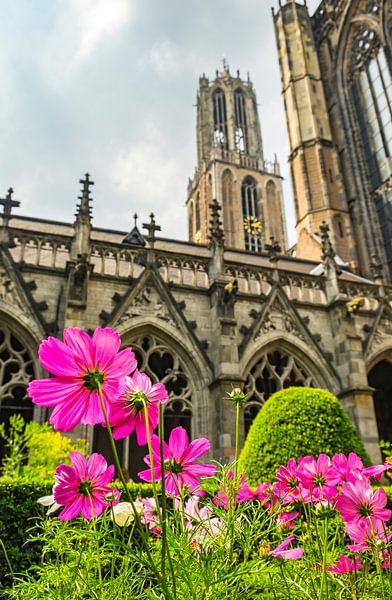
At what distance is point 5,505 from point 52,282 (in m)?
7.91

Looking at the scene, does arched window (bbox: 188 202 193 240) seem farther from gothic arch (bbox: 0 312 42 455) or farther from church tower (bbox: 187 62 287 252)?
gothic arch (bbox: 0 312 42 455)

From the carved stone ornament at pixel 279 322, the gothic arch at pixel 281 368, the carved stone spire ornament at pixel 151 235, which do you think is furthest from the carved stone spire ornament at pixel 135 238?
the gothic arch at pixel 281 368

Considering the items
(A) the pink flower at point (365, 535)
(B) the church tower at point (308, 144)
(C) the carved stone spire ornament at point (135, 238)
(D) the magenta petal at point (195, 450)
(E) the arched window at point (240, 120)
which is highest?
(E) the arched window at point (240, 120)

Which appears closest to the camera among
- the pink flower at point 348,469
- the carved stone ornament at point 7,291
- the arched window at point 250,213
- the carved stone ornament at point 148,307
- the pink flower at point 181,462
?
the pink flower at point 181,462

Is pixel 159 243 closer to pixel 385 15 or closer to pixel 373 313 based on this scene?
pixel 373 313

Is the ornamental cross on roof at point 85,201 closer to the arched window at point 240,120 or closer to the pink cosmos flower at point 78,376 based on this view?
the pink cosmos flower at point 78,376

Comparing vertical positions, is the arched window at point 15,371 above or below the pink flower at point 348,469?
above

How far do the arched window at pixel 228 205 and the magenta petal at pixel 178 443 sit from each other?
4317 cm

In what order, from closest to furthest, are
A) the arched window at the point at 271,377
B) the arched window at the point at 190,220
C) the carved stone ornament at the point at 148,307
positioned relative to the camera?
1. the carved stone ornament at the point at 148,307
2. the arched window at the point at 271,377
3. the arched window at the point at 190,220

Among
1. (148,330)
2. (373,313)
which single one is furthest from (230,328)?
(373,313)

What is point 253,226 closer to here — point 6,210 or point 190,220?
point 190,220

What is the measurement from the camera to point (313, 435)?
19.2ft

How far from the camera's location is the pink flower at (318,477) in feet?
5.82

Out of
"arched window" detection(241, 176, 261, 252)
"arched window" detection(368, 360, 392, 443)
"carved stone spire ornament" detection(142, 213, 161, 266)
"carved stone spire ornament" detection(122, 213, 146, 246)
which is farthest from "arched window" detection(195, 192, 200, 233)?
"carved stone spire ornament" detection(142, 213, 161, 266)
